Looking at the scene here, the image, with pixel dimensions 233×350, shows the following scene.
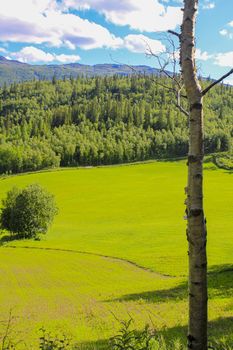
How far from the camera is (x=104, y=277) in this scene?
47.3 metres

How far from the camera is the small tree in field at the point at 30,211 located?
8044cm

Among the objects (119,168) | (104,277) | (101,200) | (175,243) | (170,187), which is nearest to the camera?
(104,277)

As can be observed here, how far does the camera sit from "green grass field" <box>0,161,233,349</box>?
79.6ft

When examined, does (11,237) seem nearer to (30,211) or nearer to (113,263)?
(30,211)

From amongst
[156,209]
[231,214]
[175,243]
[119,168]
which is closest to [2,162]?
[119,168]

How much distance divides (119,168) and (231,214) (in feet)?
299

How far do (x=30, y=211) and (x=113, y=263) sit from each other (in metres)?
28.3

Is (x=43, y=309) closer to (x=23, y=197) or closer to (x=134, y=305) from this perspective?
(x=134, y=305)

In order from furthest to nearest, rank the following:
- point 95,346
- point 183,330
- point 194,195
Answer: point 183,330, point 95,346, point 194,195

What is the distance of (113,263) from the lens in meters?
57.3

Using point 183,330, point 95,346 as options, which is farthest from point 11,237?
point 95,346

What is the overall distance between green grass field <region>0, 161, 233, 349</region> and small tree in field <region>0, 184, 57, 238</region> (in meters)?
3.60

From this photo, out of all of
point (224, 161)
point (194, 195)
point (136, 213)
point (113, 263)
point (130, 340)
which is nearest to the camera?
point (194, 195)

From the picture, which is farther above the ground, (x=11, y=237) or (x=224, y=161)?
(x=224, y=161)
